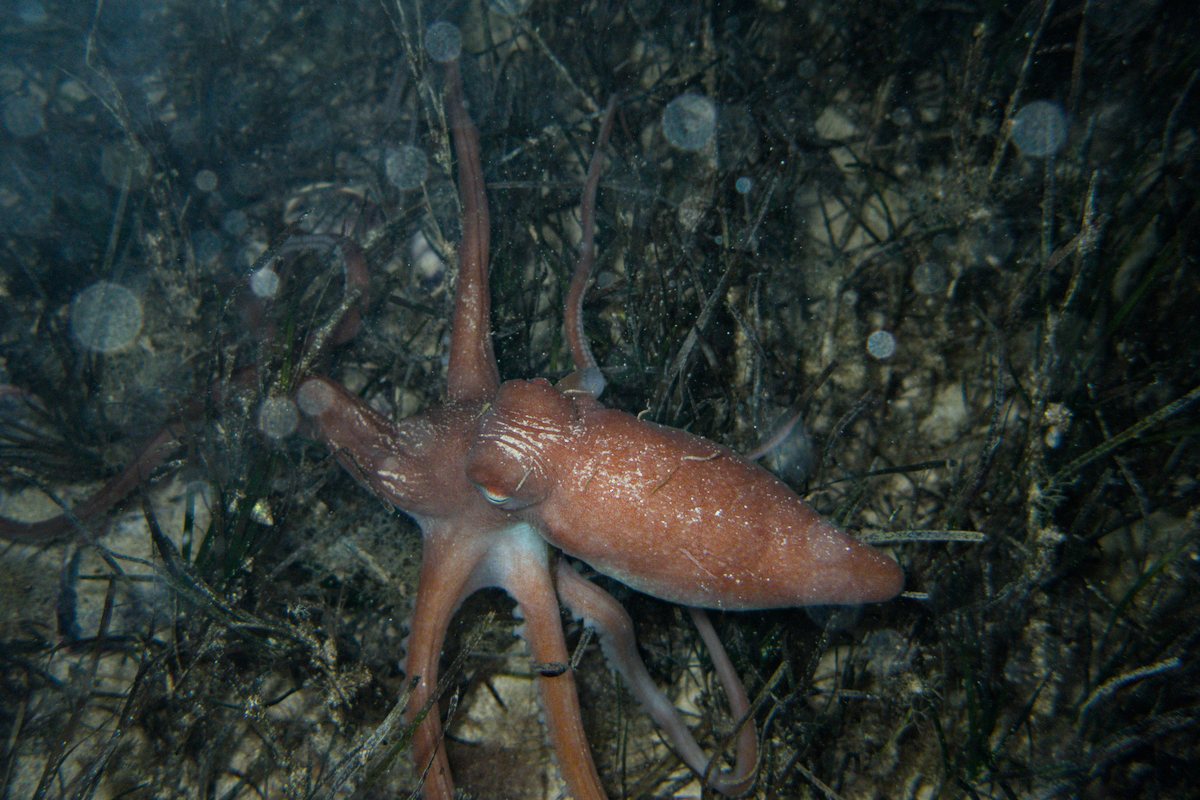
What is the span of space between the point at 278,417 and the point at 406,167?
2174 millimetres

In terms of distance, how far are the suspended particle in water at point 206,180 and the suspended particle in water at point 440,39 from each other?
1991mm

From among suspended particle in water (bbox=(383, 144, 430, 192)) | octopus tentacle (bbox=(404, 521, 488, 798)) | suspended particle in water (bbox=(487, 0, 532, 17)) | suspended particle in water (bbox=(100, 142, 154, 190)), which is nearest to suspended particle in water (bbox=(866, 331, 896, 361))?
octopus tentacle (bbox=(404, 521, 488, 798))

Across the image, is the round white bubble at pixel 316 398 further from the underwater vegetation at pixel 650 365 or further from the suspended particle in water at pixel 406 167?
the suspended particle in water at pixel 406 167

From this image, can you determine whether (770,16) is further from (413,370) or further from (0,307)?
(0,307)

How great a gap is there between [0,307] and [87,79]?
2505 mm

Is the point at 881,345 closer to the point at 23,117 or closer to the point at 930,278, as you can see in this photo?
the point at 930,278

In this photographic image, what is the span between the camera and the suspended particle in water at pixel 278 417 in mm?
2633

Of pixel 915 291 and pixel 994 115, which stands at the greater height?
pixel 994 115

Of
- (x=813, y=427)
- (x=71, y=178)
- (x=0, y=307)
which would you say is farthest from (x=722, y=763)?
(x=71, y=178)

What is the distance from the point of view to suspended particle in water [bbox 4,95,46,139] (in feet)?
14.8

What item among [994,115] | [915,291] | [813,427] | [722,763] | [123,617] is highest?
[994,115]

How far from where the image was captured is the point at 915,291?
3.26 m

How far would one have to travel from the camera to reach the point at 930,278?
10.6ft

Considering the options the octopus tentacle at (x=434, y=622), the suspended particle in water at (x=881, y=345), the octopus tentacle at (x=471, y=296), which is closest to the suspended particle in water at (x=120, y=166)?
the octopus tentacle at (x=471, y=296)
